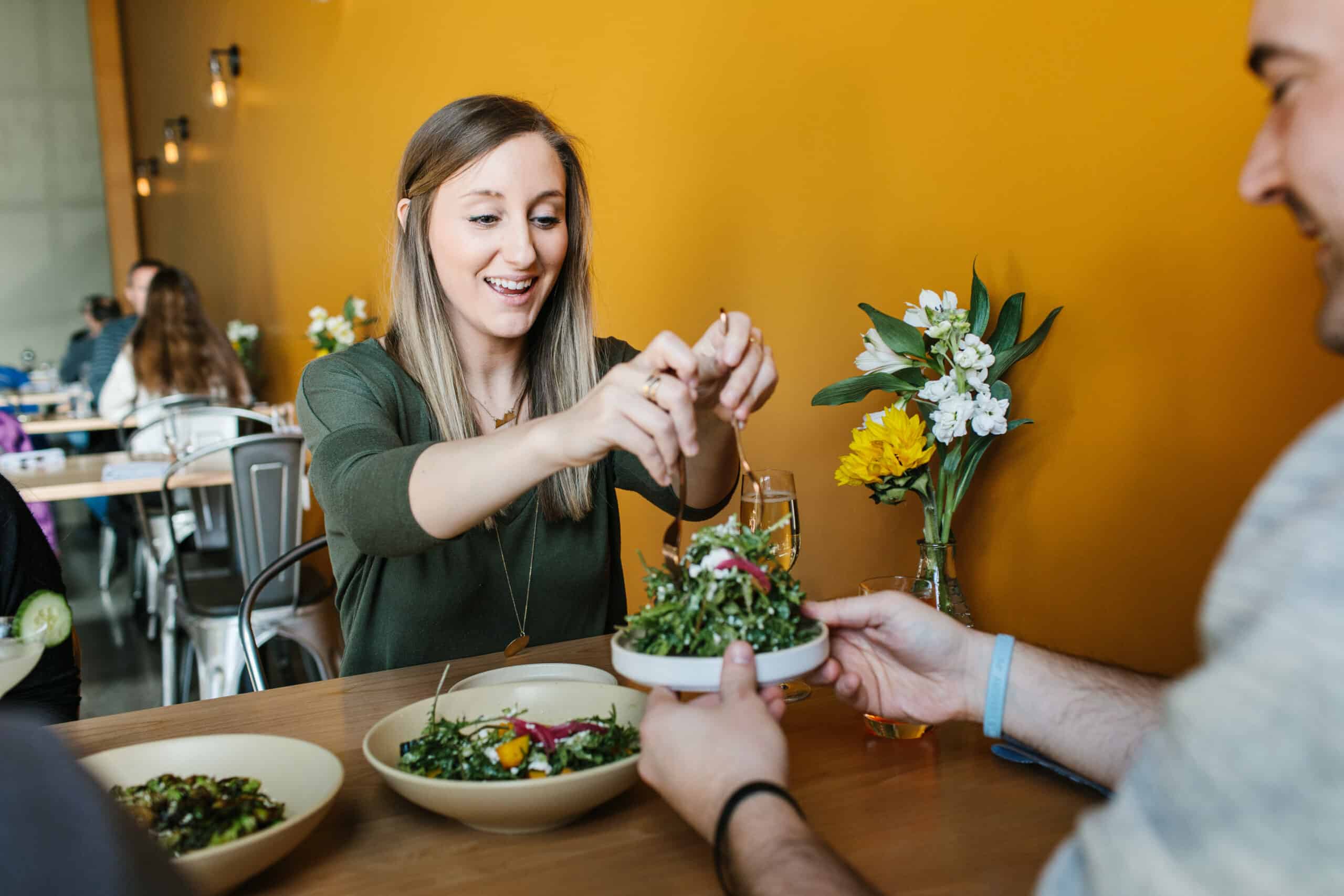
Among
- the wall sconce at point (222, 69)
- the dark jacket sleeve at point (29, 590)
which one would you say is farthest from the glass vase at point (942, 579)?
the wall sconce at point (222, 69)

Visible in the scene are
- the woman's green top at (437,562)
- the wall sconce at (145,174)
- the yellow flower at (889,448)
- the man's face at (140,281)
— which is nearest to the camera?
the yellow flower at (889,448)

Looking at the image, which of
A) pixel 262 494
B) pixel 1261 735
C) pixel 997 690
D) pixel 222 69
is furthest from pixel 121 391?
pixel 1261 735

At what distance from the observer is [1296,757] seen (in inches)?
17.4

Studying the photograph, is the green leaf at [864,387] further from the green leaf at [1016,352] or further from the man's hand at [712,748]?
the man's hand at [712,748]

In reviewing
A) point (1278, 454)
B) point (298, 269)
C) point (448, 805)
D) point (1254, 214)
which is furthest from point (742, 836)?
point (298, 269)

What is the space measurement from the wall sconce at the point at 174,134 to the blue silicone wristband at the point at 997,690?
7710 mm

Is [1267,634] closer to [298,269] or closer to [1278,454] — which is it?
[1278,454]

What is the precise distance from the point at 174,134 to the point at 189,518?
5.00 m

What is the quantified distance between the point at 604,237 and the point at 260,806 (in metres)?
1.99

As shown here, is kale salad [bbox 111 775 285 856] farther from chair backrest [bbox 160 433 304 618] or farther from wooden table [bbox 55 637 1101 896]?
chair backrest [bbox 160 433 304 618]

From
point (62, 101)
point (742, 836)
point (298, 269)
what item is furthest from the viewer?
point (62, 101)

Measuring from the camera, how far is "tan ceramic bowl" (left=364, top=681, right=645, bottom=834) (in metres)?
0.81

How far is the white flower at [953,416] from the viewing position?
4.19ft

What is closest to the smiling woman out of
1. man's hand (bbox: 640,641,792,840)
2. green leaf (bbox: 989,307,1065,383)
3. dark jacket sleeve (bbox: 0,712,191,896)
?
green leaf (bbox: 989,307,1065,383)
